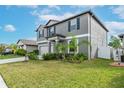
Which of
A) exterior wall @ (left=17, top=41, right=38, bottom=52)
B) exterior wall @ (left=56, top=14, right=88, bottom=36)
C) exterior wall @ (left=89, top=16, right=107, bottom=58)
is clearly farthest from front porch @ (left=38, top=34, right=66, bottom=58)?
exterior wall @ (left=17, top=41, right=38, bottom=52)

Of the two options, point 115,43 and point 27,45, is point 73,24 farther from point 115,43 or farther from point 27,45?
point 27,45

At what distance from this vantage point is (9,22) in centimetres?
2322

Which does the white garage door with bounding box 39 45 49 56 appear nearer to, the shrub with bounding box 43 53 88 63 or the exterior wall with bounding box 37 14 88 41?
the exterior wall with bounding box 37 14 88 41

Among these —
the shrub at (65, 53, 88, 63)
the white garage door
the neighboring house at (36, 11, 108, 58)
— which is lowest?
the shrub at (65, 53, 88, 63)

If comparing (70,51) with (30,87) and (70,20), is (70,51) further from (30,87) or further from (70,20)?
(30,87)

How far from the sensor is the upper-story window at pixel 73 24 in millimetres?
18562

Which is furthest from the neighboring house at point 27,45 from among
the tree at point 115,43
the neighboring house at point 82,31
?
the tree at point 115,43

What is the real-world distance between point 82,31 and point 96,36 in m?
1.77

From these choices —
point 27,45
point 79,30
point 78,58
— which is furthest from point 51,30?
point 27,45

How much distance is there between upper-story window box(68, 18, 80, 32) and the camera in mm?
18562

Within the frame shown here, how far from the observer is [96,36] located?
18.9m

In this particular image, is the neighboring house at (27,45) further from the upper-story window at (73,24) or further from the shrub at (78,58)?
the shrub at (78,58)

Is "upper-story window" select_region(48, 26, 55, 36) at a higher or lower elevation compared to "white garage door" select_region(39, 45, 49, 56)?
higher
